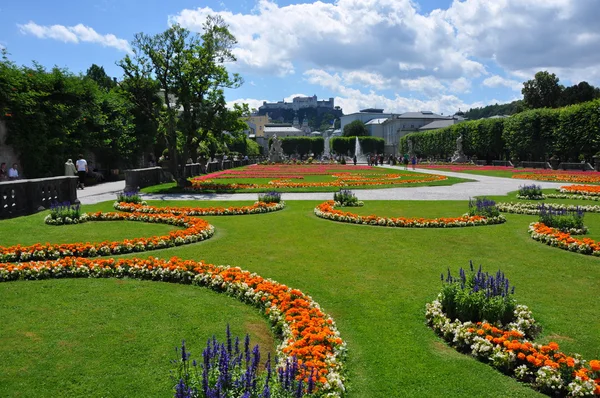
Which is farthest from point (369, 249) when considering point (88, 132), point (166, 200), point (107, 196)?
point (88, 132)

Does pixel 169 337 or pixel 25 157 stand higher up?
pixel 25 157

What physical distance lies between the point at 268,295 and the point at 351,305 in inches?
41.7

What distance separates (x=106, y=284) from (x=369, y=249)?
4688 mm

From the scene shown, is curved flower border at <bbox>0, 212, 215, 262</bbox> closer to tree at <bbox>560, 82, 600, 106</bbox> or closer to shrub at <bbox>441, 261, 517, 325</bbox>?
shrub at <bbox>441, 261, 517, 325</bbox>

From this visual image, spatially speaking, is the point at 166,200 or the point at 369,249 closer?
the point at 369,249

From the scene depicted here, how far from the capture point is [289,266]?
24.2 ft

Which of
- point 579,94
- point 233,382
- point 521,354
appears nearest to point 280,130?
point 579,94

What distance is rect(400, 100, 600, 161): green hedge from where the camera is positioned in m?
38.7

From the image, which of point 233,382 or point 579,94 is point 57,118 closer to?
point 233,382

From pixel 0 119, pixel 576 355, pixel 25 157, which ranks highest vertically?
pixel 0 119

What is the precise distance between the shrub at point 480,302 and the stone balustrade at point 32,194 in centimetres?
1218

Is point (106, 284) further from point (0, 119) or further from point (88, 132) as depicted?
point (88, 132)

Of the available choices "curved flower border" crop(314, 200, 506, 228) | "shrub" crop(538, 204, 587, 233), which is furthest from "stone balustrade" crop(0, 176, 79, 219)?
"shrub" crop(538, 204, 587, 233)

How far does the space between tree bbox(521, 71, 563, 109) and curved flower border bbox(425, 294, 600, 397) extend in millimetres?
72062
